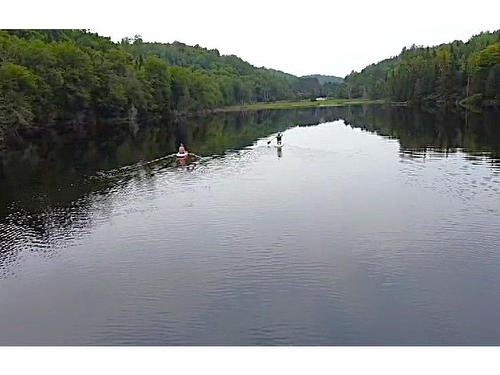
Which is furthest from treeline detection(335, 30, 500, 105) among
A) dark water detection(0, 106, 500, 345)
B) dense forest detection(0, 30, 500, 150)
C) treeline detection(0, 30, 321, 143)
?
dark water detection(0, 106, 500, 345)

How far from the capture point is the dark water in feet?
55.4

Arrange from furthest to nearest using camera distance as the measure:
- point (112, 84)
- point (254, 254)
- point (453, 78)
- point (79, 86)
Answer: point (453, 78), point (112, 84), point (79, 86), point (254, 254)

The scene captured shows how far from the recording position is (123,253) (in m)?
23.8

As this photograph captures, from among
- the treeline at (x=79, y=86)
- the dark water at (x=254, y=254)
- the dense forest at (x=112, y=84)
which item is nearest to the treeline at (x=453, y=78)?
the dense forest at (x=112, y=84)

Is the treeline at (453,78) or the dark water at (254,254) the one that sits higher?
the treeline at (453,78)

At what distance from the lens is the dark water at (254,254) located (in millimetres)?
16875

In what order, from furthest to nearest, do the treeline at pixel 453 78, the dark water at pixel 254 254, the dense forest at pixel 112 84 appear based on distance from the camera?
the treeline at pixel 453 78
the dense forest at pixel 112 84
the dark water at pixel 254 254

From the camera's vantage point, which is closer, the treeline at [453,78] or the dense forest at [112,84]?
the dense forest at [112,84]

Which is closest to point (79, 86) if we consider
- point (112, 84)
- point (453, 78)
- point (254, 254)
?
point (112, 84)

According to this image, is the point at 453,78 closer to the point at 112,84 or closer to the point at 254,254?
the point at 112,84

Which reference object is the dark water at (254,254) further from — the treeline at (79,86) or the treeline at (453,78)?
the treeline at (453,78)

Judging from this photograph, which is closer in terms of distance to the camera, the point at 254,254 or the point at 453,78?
the point at 254,254

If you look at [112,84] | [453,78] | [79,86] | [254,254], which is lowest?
[254,254]

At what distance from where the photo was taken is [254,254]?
2283 centimetres
